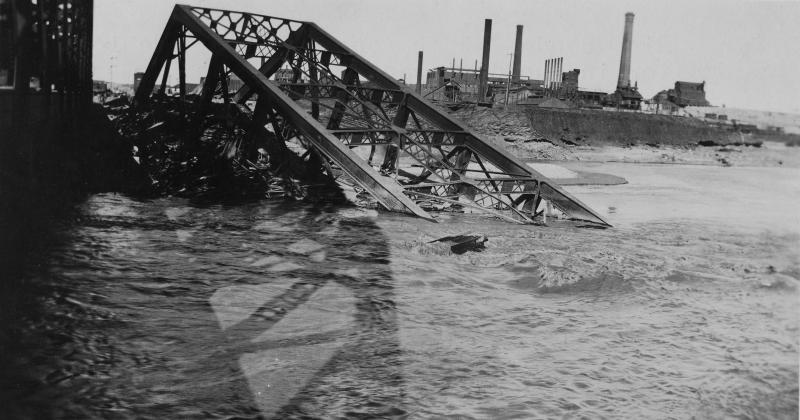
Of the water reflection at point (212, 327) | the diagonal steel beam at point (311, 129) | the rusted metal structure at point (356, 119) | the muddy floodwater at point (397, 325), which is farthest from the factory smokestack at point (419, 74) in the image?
the water reflection at point (212, 327)

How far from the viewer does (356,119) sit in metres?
12.2

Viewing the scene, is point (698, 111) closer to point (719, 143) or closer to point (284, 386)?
point (719, 143)

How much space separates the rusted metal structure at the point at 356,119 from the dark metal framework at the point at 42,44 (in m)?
2.01

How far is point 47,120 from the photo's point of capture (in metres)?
11.2

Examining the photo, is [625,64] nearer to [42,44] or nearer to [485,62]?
[485,62]

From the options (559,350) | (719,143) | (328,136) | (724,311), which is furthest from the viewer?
(719,143)

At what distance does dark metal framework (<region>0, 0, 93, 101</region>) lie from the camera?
7906 mm

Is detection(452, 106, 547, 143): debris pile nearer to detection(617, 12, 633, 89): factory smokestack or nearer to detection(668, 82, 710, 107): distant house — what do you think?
detection(617, 12, 633, 89): factory smokestack

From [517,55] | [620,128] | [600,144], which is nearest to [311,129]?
[600,144]

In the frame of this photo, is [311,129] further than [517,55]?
No

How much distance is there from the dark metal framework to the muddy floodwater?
7.71ft

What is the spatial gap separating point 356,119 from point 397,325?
26.9 ft

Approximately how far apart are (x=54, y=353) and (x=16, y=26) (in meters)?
6.19

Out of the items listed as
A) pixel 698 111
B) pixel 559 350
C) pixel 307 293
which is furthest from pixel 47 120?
pixel 698 111
